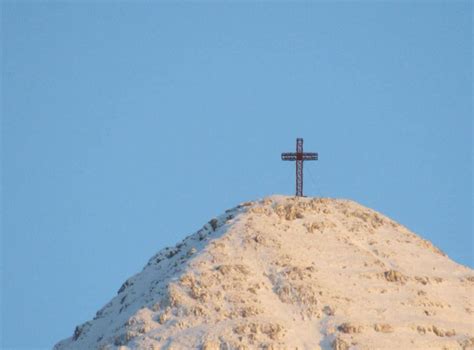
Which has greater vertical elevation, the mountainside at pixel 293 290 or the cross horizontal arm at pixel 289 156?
the cross horizontal arm at pixel 289 156

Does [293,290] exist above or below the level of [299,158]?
below

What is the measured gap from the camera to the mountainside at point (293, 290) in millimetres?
60688

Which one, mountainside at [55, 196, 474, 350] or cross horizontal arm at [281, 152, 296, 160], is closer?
mountainside at [55, 196, 474, 350]

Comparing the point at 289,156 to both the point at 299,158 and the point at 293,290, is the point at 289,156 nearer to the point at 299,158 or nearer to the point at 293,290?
the point at 299,158

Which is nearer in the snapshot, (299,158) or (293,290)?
(293,290)

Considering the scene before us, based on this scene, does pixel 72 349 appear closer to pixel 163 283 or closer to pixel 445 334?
pixel 163 283

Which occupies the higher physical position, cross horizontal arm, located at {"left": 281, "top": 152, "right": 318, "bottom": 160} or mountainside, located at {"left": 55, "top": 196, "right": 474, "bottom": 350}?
cross horizontal arm, located at {"left": 281, "top": 152, "right": 318, "bottom": 160}

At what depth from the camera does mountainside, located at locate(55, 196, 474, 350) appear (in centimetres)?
6069

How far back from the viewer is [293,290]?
63.6 m

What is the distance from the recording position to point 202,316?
202 feet

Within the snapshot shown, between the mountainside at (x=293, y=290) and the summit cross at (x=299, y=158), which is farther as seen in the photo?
the summit cross at (x=299, y=158)

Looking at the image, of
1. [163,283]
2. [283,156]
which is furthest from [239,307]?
[283,156]

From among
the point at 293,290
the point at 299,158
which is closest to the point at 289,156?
the point at 299,158

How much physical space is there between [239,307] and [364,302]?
7264mm
